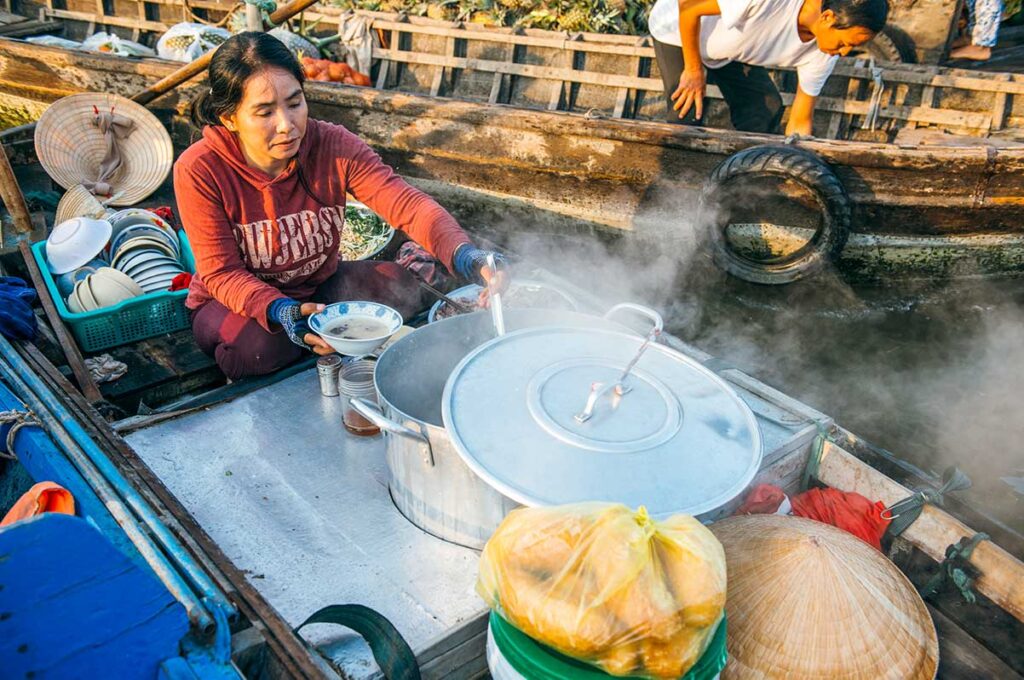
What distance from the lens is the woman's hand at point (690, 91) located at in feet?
15.2

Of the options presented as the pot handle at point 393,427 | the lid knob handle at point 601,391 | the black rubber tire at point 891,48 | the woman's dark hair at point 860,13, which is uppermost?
the woman's dark hair at point 860,13

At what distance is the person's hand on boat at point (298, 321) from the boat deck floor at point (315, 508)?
32cm

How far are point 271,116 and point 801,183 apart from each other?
3.28 m

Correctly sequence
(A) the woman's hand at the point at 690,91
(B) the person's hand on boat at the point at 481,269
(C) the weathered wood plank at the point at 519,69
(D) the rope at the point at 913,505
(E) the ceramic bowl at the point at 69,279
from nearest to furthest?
(D) the rope at the point at 913,505, (B) the person's hand on boat at the point at 481,269, (E) the ceramic bowl at the point at 69,279, (A) the woman's hand at the point at 690,91, (C) the weathered wood plank at the point at 519,69

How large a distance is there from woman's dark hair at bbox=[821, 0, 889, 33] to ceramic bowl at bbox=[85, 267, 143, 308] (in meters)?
4.23

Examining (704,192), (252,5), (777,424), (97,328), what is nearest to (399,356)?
(777,424)

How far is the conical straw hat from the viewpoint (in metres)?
4.48

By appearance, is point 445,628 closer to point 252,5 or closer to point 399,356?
point 399,356

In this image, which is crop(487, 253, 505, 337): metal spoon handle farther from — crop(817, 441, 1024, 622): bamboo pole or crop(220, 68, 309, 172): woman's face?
crop(817, 441, 1024, 622): bamboo pole

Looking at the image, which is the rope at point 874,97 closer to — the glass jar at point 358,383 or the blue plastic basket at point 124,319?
the glass jar at point 358,383

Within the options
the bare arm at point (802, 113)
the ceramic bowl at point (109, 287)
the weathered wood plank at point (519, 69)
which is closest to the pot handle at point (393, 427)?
the ceramic bowl at point (109, 287)

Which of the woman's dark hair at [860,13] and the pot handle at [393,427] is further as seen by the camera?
the woman's dark hair at [860,13]

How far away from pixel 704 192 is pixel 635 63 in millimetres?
2050

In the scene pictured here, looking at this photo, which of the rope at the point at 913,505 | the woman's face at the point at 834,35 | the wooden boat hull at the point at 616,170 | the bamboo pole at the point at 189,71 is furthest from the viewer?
the bamboo pole at the point at 189,71
